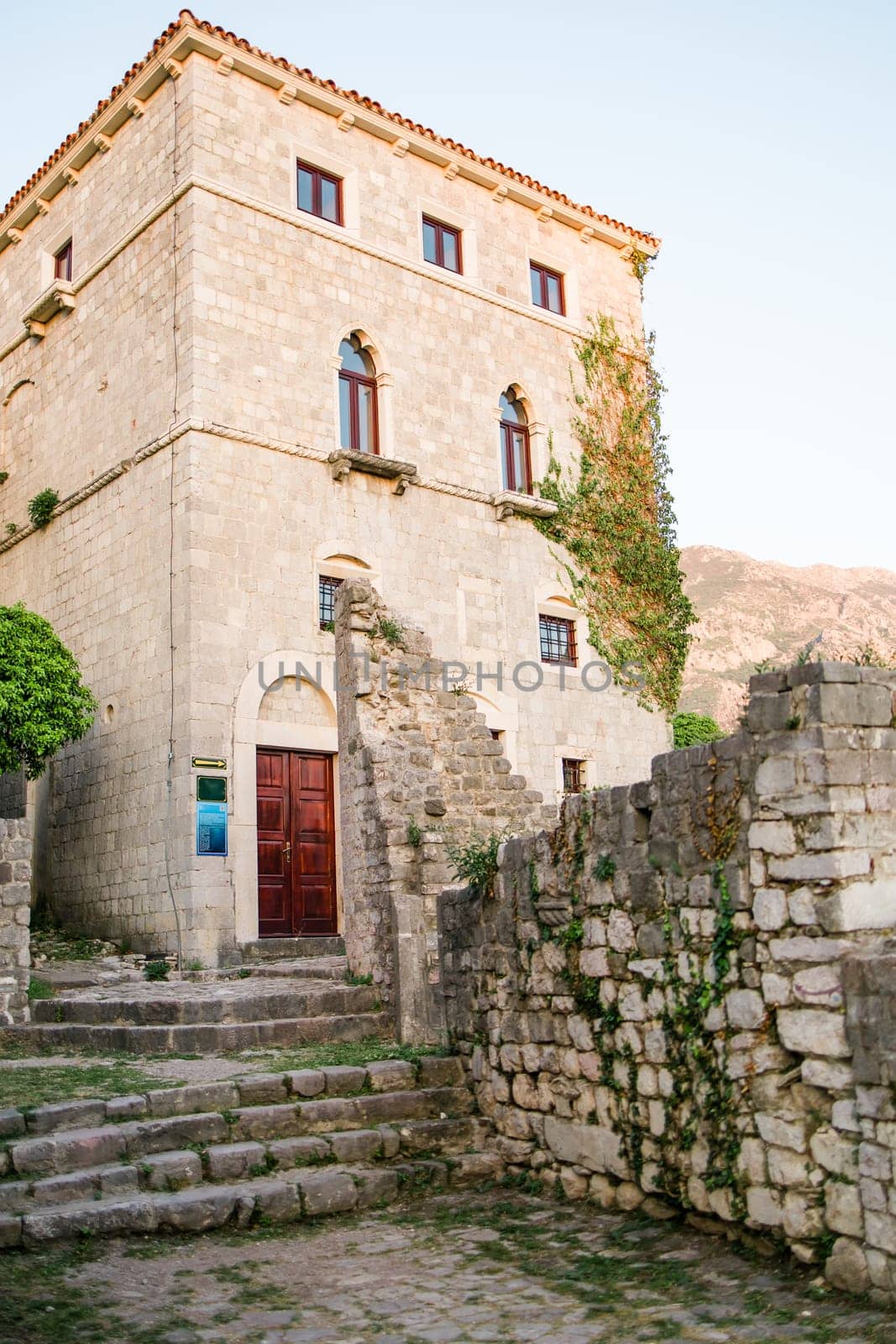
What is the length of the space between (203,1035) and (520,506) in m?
11.4

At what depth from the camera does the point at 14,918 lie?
36.8ft

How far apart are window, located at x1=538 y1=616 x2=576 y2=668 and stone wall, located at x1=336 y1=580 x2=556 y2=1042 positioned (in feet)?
23.9

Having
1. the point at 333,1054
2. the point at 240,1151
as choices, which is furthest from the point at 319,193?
the point at 240,1151

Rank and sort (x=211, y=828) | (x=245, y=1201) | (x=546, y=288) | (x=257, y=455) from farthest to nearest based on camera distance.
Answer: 1. (x=546, y=288)
2. (x=257, y=455)
3. (x=211, y=828)
4. (x=245, y=1201)

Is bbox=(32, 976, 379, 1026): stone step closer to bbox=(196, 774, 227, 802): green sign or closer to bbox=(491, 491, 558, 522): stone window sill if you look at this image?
bbox=(196, 774, 227, 802): green sign

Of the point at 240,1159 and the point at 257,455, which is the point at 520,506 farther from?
the point at 240,1159

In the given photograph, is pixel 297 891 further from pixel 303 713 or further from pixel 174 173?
pixel 174 173

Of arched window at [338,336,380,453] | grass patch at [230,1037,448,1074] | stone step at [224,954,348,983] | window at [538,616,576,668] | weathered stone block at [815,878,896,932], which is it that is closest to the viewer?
weathered stone block at [815,878,896,932]

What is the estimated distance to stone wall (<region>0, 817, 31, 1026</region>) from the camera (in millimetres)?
11039

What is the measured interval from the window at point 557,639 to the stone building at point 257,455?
1.7 inches

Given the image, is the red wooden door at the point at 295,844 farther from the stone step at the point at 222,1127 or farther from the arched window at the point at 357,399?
the stone step at the point at 222,1127

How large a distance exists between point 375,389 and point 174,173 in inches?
159

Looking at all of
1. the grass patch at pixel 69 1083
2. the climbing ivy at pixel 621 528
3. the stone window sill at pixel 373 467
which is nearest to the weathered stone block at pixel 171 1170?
the grass patch at pixel 69 1083

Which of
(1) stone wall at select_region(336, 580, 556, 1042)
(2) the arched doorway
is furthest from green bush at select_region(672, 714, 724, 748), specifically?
(1) stone wall at select_region(336, 580, 556, 1042)
